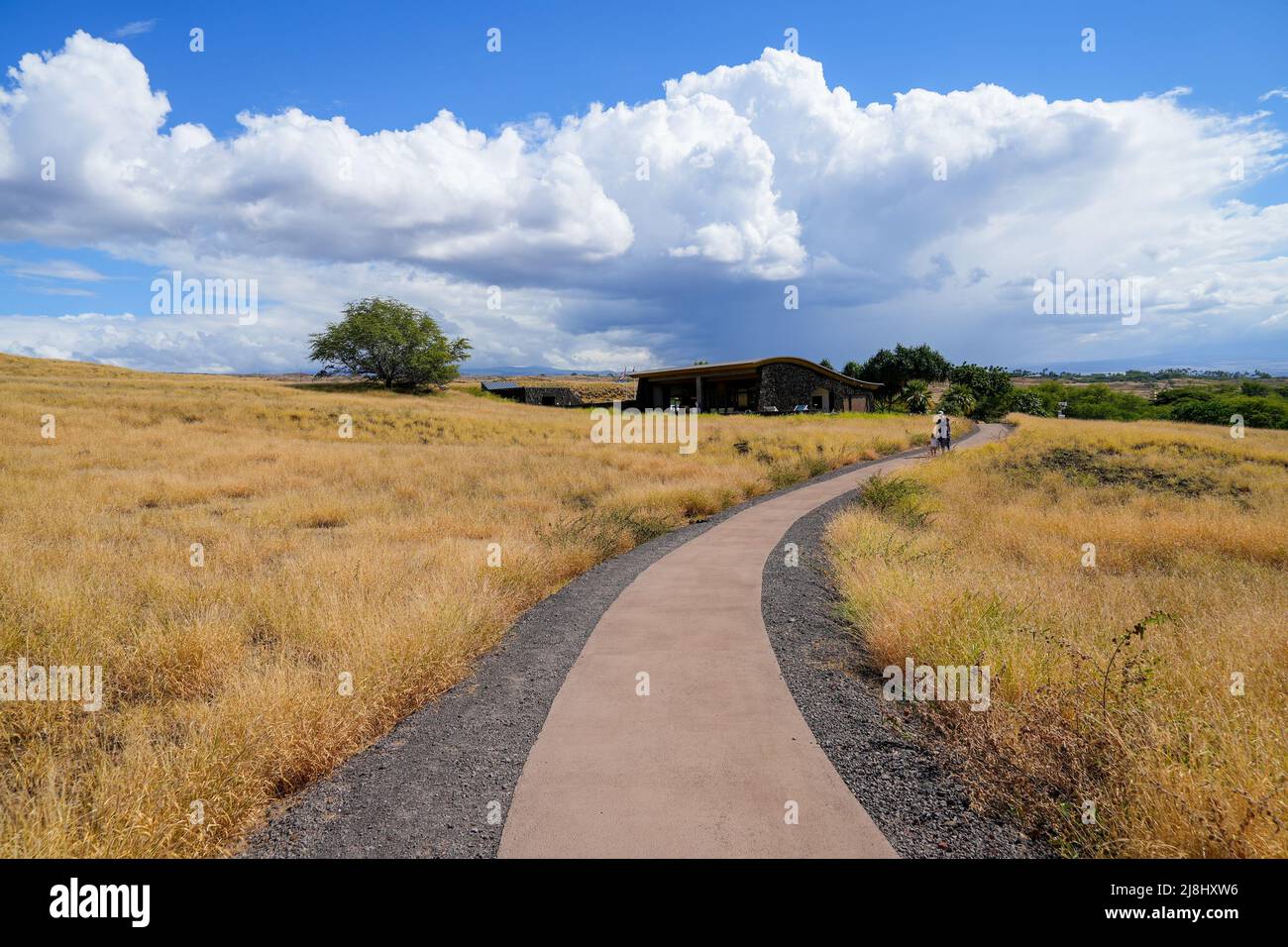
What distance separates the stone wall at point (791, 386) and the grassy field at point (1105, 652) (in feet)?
134

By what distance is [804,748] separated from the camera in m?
4.18

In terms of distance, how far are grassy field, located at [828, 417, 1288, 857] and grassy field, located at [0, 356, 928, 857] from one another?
13.8 ft

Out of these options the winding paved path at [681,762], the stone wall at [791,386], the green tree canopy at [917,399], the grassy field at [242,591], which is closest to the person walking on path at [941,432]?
the grassy field at [242,591]

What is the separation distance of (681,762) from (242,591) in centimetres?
568

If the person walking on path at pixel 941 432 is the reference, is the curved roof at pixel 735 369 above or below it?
above

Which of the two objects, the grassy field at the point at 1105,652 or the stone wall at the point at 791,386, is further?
the stone wall at the point at 791,386

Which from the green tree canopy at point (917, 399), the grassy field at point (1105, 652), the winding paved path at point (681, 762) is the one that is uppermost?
the green tree canopy at point (917, 399)

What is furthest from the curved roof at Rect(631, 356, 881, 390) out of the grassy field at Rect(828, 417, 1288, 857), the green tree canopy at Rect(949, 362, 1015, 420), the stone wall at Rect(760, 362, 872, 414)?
the grassy field at Rect(828, 417, 1288, 857)

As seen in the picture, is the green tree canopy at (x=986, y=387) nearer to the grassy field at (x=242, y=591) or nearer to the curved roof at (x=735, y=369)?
the curved roof at (x=735, y=369)

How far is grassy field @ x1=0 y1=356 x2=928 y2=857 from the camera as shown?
352cm

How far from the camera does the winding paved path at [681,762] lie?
3.21 metres

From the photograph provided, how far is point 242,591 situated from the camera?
22.8 feet
